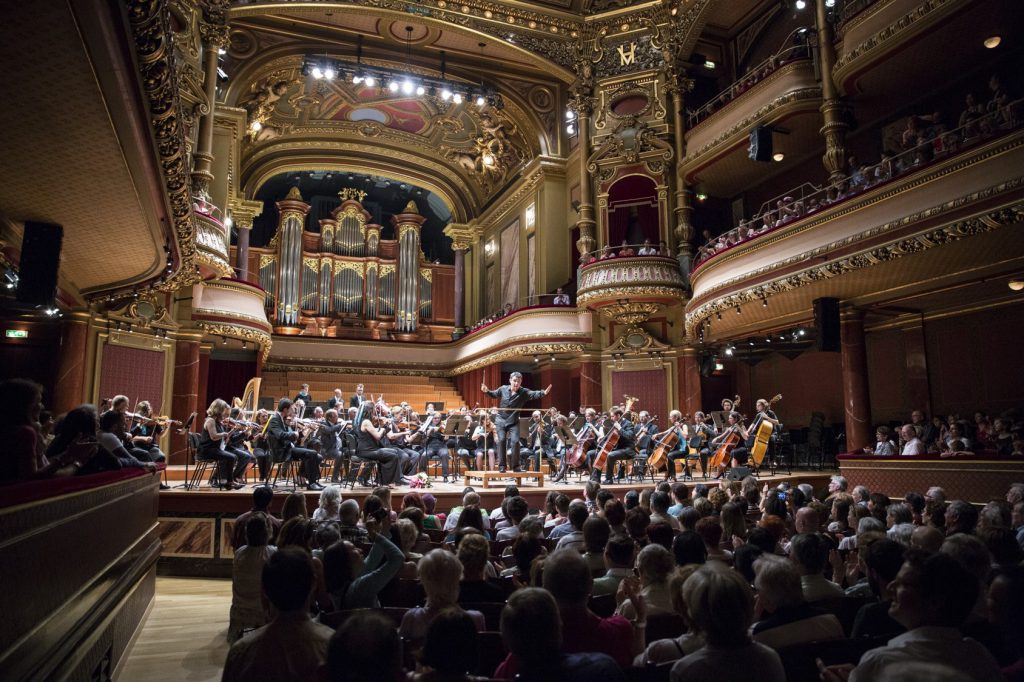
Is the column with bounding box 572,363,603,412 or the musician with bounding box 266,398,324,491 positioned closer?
the musician with bounding box 266,398,324,491

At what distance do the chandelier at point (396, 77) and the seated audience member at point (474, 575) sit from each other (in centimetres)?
1313

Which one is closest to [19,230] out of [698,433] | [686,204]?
[698,433]

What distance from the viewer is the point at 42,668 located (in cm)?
240

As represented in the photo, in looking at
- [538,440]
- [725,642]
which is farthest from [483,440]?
[725,642]

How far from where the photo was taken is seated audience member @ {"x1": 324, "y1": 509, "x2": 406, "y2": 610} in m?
3.14

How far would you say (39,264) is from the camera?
6770 millimetres

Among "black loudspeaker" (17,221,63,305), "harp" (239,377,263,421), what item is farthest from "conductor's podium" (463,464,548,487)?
"black loudspeaker" (17,221,63,305)

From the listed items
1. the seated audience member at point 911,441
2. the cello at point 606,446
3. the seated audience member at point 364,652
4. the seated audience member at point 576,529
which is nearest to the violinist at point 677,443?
the cello at point 606,446

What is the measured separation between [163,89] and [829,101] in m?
10.5

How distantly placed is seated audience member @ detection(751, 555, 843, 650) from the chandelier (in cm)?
1380

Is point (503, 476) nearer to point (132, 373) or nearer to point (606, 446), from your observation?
point (606, 446)

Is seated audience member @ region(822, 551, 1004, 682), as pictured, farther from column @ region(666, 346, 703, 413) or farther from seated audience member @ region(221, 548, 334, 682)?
column @ region(666, 346, 703, 413)

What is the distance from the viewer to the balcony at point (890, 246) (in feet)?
25.4

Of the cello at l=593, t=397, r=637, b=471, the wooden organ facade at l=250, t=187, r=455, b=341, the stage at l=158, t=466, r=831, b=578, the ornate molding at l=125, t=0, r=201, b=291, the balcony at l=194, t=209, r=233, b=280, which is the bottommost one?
the stage at l=158, t=466, r=831, b=578
